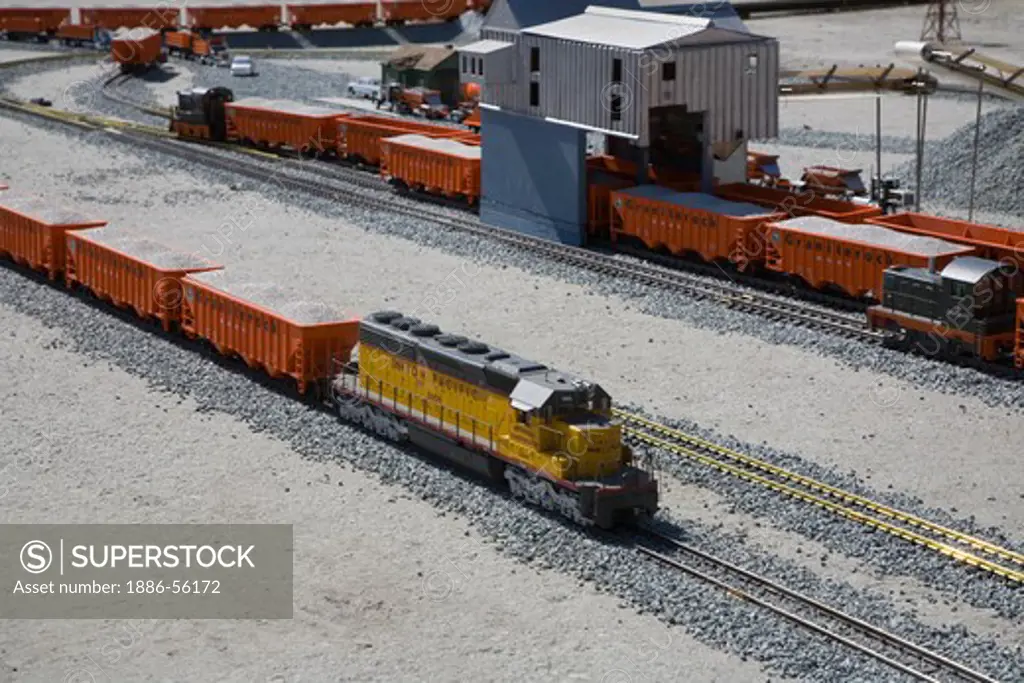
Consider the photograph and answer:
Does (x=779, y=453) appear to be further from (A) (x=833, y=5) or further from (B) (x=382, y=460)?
(A) (x=833, y=5)

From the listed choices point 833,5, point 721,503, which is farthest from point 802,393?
point 833,5

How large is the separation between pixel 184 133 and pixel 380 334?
4003 centimetres

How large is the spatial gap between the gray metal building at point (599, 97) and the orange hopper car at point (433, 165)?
1.82m

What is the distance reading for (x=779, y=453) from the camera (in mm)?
31125

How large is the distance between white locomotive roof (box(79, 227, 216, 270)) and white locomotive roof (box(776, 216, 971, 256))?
15.3m

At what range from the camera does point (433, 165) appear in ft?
182

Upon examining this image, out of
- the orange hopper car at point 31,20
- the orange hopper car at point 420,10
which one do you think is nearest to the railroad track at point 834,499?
the orange hopper car at point 420,10

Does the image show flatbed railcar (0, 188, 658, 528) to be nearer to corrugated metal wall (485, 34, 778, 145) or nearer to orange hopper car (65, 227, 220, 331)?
orange hopper car (65, 227, 220, 331)

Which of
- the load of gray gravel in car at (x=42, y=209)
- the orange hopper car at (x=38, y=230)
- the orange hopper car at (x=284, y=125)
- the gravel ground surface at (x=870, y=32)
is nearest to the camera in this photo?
the orange hopper car at (x=38, y=230)

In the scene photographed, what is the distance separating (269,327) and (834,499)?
12.5 metres

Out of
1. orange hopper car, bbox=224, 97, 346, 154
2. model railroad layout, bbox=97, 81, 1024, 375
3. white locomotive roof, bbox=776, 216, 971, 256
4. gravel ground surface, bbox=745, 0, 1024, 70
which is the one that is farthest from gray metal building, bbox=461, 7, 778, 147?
gravel ground surface, bbox=745, 0, 1024, 70

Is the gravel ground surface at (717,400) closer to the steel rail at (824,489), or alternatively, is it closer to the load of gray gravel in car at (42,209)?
the steel rail at (824,489)

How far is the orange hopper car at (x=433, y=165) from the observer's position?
5419cm

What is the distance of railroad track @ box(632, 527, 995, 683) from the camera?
2248 centimetres
